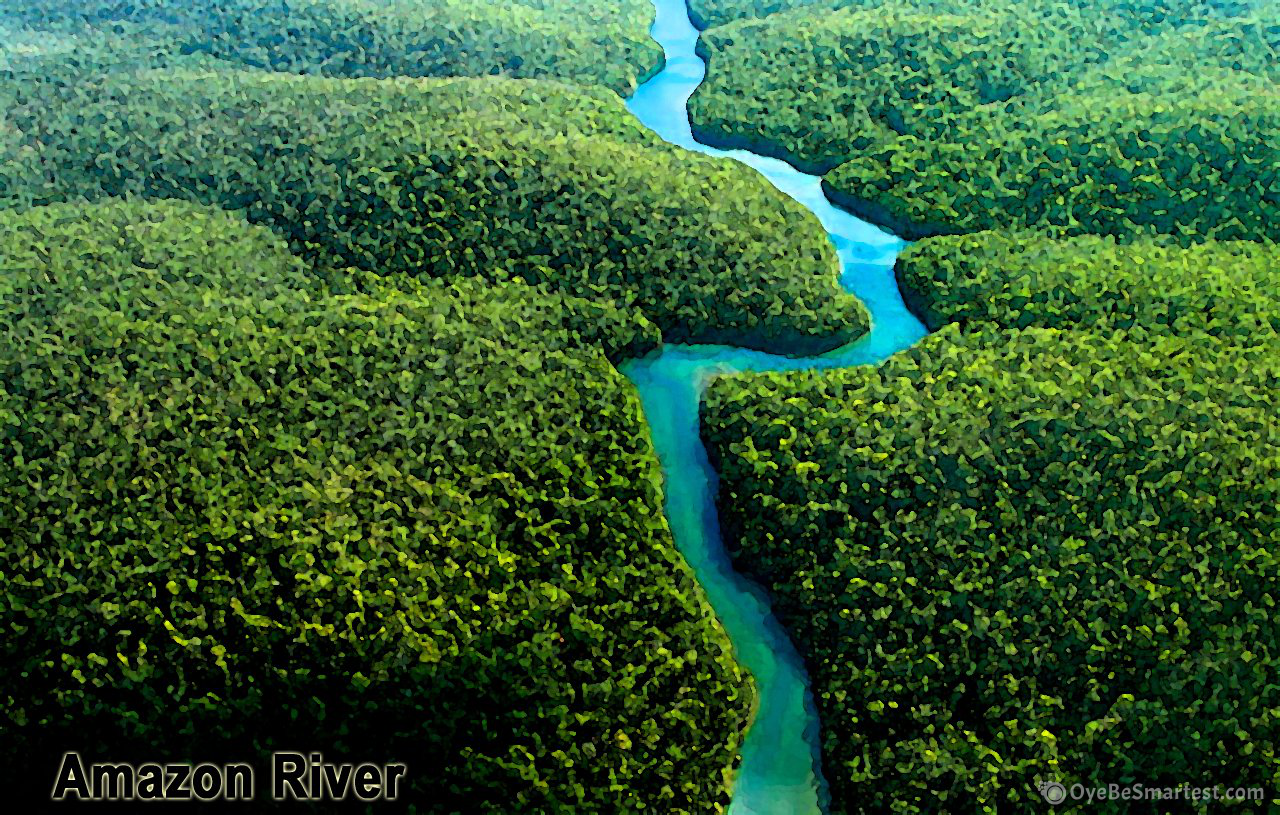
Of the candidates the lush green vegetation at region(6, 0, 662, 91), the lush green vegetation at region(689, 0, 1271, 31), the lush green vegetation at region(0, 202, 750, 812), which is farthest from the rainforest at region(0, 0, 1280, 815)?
the lush green vegetation at region(689, 0, 1271, 31)

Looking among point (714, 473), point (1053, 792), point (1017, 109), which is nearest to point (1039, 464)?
point (1053, 792)

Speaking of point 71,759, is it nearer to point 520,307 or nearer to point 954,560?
point 520,307

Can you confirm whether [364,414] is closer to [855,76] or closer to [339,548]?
[339,548]

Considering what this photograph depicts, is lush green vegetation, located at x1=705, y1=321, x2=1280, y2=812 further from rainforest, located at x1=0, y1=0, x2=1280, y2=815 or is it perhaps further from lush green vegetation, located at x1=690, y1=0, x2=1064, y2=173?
lush green vegetation, located at x1=690, y1=0, x2=1064, y2=173

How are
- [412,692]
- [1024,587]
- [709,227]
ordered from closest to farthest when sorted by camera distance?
[412,692], [1024,587], [709,227]

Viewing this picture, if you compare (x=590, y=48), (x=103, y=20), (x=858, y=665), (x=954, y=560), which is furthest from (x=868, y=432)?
(x=103, y=20)

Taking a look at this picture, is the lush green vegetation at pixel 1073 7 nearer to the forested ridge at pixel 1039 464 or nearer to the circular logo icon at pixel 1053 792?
the forested ridge at pixel 1039 464

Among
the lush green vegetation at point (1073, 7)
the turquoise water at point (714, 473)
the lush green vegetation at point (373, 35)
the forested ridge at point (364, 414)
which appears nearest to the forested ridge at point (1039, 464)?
the turquoise water at point (714, 473)
